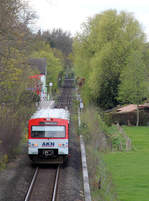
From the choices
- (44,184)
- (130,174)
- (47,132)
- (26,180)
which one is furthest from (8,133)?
(130,174)

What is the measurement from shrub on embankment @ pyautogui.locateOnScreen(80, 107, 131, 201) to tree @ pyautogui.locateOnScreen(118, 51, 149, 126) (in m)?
11.2

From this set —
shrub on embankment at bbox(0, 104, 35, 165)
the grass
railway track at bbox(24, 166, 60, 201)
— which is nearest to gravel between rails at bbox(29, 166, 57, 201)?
railway track at bbox(24, 166, 60, 201)

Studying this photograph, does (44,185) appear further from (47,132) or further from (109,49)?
(109,49)

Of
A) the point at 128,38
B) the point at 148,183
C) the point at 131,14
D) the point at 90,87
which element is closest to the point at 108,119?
the point at 90,87

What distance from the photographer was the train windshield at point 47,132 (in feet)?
65.3

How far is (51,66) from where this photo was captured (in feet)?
275

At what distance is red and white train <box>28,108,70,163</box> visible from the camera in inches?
774

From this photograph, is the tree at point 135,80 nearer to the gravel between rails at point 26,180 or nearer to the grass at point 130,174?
the grass at point 130,174

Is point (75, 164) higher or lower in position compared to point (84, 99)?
lower

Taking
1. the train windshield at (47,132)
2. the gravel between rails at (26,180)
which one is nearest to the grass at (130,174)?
the gravel between rails at (26,180)

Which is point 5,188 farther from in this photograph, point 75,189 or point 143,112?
point 143,112

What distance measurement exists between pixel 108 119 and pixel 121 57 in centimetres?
1235

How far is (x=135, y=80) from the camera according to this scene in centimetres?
4950

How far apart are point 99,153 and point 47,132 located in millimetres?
7278
